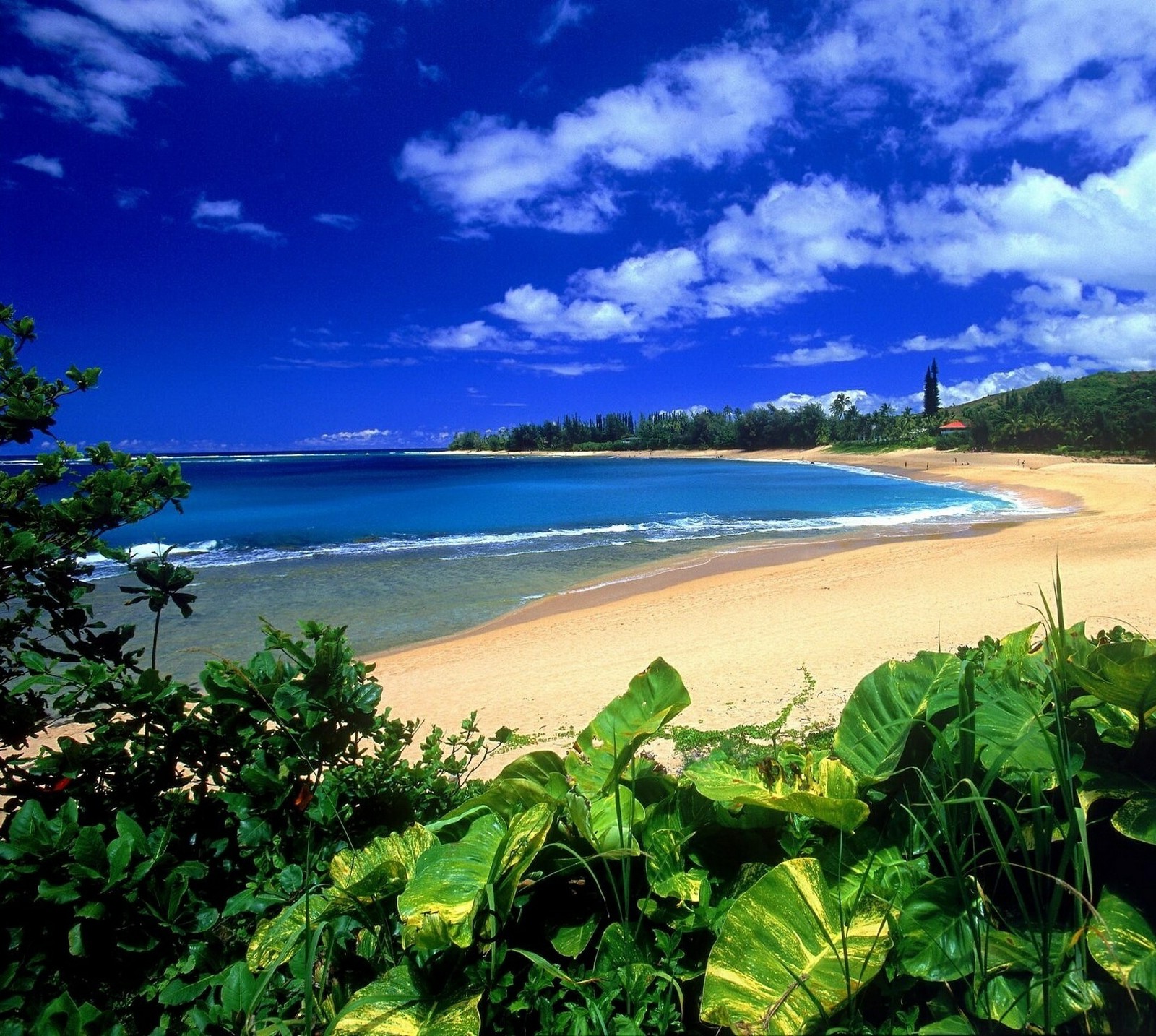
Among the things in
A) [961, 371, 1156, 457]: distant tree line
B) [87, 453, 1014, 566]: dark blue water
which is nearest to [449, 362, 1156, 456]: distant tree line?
[961, 371, 1156, 457]: distant tree line

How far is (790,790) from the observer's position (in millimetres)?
1515

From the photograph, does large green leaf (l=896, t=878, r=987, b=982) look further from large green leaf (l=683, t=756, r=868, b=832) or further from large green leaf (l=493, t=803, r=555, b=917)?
large green leaf (l=493, t=803, r=555, b=917)

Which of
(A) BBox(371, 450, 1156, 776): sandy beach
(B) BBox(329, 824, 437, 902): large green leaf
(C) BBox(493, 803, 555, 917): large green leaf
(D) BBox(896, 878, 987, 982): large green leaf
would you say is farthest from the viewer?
(A) BBox(371, 450, 1156, 776): sandy beach

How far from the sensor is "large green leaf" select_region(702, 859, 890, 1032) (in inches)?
45.2

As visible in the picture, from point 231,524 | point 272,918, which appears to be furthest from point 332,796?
point 231,524

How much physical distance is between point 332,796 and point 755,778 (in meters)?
1.14

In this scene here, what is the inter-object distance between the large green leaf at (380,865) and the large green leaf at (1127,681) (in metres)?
1.51

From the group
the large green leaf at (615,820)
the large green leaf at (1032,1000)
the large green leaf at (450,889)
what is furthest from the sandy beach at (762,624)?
the large green leaf at (450,889)

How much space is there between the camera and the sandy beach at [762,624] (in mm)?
6586

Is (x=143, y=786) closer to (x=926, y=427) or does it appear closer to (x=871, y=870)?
(x=871, y=870)

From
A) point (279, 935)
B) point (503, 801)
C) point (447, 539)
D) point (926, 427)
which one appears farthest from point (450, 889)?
point (926, 427)

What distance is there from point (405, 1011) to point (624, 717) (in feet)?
2.56

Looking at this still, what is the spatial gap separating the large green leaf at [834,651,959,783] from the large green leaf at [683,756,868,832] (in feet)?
0.26

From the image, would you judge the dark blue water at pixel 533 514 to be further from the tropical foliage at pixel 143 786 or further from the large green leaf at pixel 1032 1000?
the large green leaf at pixel 1032 1000
